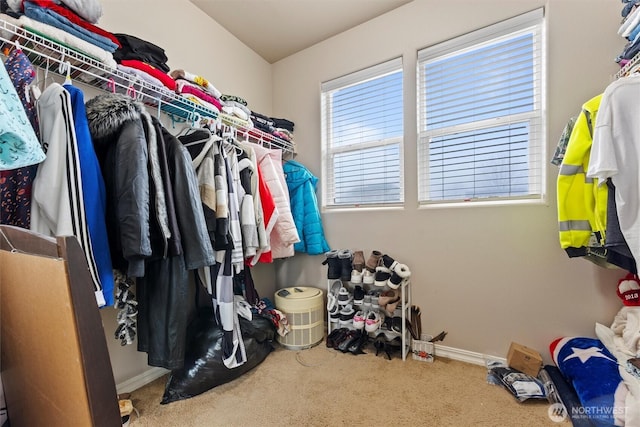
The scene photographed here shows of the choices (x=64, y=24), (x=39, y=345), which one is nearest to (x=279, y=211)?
(x=64, y=24)

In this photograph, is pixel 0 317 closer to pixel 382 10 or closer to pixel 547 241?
pixel 547 241

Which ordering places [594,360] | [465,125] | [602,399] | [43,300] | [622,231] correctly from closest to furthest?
1. [43,300]
2. [622,231]
3. [602,399]
4. [594,360]
5. [465,125]

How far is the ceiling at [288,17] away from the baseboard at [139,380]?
8.73 ft

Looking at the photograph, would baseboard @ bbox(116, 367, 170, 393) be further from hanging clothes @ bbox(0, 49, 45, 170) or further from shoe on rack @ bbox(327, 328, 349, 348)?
hanging clothes @ bbox(0, 49, 45, 170)

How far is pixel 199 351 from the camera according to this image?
1510 millimetres

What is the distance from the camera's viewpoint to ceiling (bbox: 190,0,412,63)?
2004 mm

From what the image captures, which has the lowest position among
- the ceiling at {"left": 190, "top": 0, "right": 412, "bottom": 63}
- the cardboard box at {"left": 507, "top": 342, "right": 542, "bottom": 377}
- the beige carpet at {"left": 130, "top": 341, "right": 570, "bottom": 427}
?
the beige carpet at {"left": 130, "top": 341, "right": 570, "bottom": 427}

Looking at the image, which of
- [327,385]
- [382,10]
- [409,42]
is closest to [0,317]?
[327,385]

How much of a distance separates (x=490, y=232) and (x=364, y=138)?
1247mm

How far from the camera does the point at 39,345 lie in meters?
0.41

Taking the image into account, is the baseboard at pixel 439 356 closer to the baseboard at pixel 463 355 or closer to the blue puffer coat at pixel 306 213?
the baseboard at pixel 463 355

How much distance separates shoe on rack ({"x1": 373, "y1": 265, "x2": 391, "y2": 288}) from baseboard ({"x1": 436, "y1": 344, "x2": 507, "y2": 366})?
59 cm

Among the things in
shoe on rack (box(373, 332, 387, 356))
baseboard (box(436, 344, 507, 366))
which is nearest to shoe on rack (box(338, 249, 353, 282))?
shoe on rack (box(373, 332, 387, 356))

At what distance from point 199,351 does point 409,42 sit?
263cm
